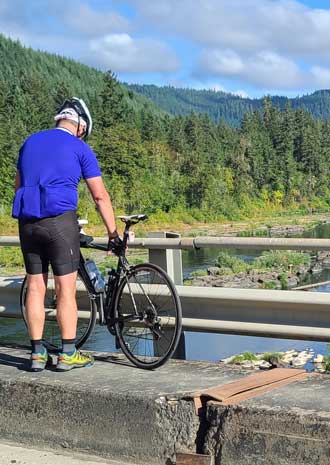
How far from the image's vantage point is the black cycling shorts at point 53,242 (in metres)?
4.47

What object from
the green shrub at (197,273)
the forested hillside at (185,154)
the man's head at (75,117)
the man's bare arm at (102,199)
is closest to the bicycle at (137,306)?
the man's bare arm at (102,199)

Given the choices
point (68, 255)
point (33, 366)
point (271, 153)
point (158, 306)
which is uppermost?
point (271, 153)

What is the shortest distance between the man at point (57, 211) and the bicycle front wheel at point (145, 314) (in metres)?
0.28

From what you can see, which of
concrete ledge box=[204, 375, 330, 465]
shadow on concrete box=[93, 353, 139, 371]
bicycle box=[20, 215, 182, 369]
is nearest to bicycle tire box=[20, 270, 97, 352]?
bicycle box=[20, 215, 182, 369]

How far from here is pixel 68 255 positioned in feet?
14.9

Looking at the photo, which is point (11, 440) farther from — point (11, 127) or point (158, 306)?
point (11, 127)

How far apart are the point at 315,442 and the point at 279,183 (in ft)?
357

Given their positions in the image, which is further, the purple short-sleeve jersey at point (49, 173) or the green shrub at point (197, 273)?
the green shrub at point (197, 273)

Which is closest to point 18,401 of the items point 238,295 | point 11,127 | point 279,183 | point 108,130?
point 238,295

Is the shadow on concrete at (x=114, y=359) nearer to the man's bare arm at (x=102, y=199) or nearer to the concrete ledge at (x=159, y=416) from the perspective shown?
the concrete ledge at (x=159, y=416)

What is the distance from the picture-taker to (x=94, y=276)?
5.00 meters

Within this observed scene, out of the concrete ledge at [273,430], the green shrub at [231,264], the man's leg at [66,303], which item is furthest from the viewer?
the green shrub at [231,264]

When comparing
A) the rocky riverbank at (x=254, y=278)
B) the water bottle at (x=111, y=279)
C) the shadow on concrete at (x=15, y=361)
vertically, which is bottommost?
the rocky riverbank at (x=254, y=278)

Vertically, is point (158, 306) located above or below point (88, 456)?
above
